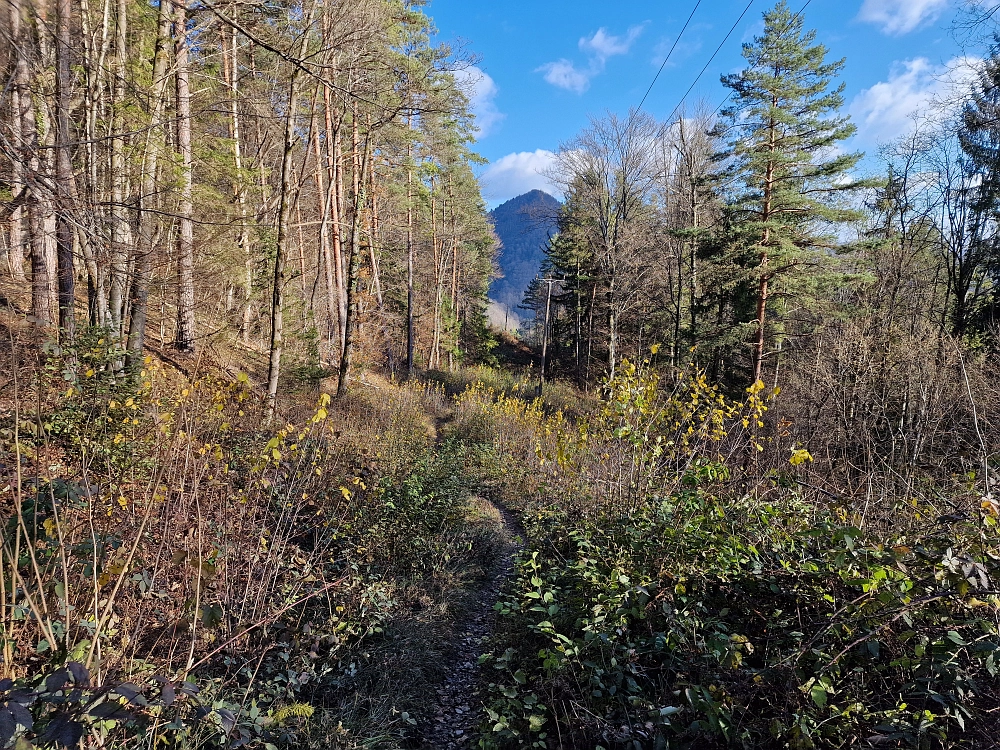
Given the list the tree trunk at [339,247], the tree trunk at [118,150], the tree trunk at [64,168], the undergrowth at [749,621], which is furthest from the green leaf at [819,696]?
the tree trunk at [339,247]

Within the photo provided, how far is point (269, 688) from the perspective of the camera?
2.77 metres

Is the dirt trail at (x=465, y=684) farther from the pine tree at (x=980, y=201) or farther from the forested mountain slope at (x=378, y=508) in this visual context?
the pine tree at (x=980, y=201)

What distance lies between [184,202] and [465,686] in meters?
7.43

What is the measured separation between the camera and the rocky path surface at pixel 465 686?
298cm

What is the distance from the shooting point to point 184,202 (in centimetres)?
698

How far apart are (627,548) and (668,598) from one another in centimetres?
68

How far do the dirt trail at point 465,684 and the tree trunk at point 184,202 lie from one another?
188 inches

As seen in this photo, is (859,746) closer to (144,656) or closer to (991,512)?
(991,512)

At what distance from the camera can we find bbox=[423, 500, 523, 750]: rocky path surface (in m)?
2.98

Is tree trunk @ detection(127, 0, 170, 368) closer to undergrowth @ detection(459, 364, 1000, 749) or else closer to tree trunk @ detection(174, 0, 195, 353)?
tree trunk @ detection(174, 0, 195, 353)

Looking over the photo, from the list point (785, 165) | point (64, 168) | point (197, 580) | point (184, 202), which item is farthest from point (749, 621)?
point (785, 165)

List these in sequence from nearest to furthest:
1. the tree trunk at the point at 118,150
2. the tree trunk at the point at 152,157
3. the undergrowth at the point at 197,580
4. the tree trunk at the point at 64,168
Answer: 1. the undergrowth at the point at 197,580
2. the tree trunk at the point at 64,168
3. the tree trunk at the point at 118,150
4. the tree trunk at the point at 152,157

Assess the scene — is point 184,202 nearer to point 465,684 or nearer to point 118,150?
point 118,150

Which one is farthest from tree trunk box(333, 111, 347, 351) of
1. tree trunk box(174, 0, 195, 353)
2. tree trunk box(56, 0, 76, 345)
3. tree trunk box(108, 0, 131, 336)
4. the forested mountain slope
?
tree trunk box(56, 0, 76, 345)
